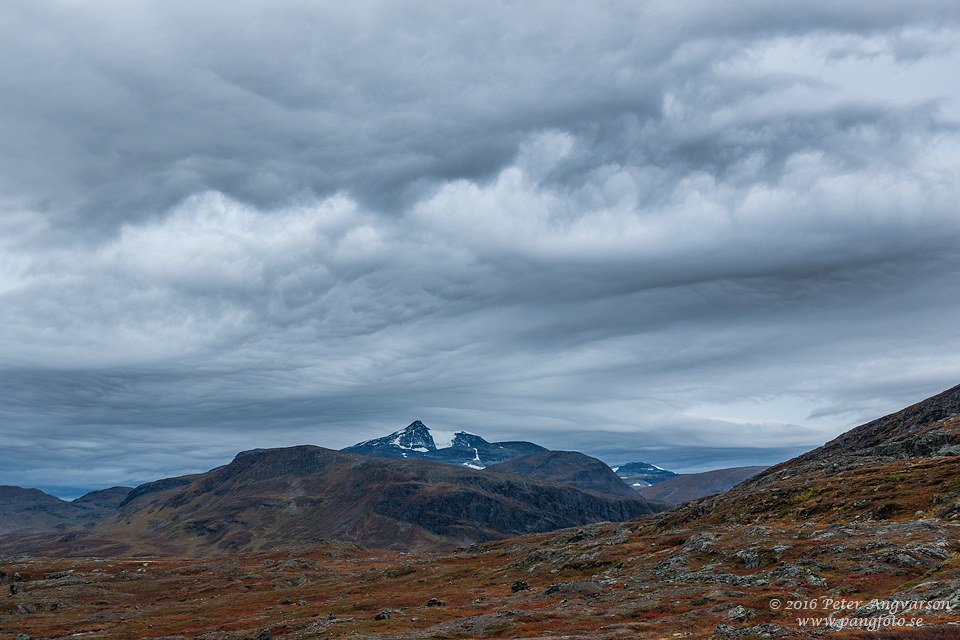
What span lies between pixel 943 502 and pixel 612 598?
55.4 metres

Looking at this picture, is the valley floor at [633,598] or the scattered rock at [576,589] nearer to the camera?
the valley floor at [633,598]

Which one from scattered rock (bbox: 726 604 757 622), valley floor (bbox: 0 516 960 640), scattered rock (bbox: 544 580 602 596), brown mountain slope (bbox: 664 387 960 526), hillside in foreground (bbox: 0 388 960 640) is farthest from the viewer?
brown mountain slope (bbox: 664 387 960 526)

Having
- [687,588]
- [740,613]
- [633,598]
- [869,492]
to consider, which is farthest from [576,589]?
[869,492]

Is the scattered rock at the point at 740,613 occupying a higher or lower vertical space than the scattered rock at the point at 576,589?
higher

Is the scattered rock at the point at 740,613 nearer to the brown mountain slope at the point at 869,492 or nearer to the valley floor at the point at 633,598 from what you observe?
the valley floor at the point at 633,598

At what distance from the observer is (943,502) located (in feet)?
282

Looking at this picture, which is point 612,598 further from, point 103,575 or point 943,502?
point 103,575

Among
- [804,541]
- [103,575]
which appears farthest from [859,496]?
[103,575]

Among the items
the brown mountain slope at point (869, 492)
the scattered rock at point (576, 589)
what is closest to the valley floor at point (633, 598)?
the scattered rock at point (576, 589)

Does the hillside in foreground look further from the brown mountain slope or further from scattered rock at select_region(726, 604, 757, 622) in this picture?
the brown mountain slope

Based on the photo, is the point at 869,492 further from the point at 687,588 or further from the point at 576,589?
the point at 576,589

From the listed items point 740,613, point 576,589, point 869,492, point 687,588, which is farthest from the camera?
point 869,492

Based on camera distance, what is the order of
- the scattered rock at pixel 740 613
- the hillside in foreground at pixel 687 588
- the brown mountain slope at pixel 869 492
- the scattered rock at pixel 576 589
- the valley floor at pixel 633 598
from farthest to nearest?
the brown mountain slope at pixel 869 492
the scattered rock at pixel 576 589
the scattered rock at pixel 740 613
the hillside in foreground at pixel 687 588
the valley floor at pixel 633 598

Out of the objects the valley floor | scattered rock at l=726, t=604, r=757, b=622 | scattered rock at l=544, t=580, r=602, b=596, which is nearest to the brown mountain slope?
the valley floor
